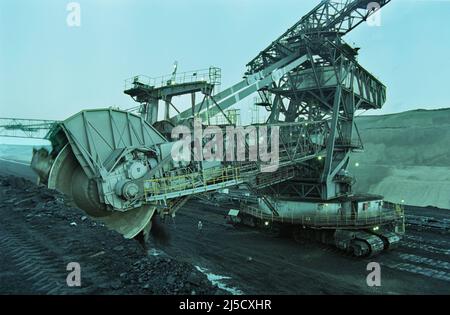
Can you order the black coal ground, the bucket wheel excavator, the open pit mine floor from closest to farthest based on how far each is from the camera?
the black coal ground
the open pit mine floor
the bucket wheel excavator

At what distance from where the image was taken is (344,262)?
1538 centimetres

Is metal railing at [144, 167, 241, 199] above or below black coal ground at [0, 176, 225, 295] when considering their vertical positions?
above

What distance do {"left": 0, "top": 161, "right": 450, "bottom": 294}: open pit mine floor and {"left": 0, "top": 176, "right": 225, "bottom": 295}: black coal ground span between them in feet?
0.07

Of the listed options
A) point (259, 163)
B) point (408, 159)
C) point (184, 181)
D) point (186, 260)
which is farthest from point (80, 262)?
point (408, 159)

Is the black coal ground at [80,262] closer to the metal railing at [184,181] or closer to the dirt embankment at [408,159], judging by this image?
the metal railing at [184,181]

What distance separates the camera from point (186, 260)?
14102 mm

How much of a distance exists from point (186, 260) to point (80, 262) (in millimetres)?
7598

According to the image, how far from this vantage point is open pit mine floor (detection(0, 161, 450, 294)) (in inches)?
247

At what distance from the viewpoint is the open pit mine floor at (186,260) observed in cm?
628

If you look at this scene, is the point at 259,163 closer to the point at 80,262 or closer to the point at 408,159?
the point at 80,262

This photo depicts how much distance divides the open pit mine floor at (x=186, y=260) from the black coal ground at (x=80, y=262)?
0.02 meters

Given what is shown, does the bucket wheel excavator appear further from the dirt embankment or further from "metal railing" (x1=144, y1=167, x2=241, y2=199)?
the dirt embankment

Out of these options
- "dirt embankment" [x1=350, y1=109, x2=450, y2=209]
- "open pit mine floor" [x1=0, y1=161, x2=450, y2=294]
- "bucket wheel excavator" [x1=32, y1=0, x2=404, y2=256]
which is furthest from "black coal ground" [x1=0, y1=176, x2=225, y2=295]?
→ "dirt embankment" [x1=350, y1=109, x2=450, y2=209]
